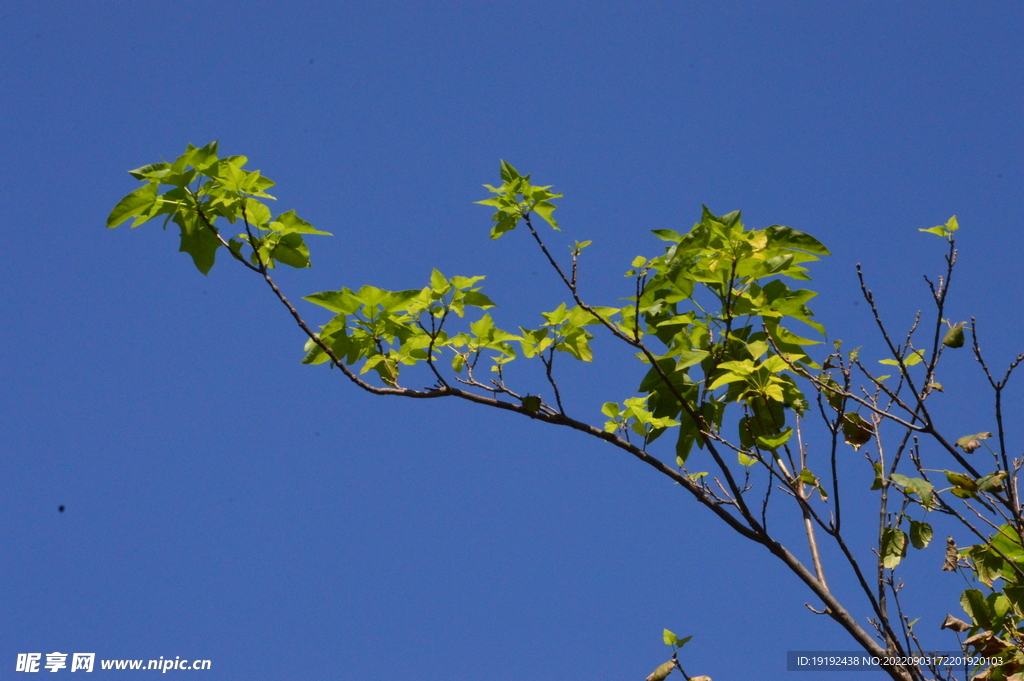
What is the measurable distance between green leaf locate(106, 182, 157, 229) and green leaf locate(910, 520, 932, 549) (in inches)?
113

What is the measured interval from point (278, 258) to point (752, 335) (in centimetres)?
179

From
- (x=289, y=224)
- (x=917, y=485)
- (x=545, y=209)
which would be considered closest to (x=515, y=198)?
(x=545, y=209)

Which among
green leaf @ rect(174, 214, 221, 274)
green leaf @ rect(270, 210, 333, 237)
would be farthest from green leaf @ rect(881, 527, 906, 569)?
green leaf @ rect(174, 214, 221, 274)

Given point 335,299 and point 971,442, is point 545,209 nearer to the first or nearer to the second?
point 335,299

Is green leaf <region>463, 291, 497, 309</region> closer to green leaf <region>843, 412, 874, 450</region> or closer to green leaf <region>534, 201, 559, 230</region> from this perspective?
green leaf <region>534, 201, 559, 230</region>

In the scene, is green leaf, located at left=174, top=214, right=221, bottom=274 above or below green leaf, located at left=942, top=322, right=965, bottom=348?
above

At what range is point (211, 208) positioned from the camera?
2857 millimetres

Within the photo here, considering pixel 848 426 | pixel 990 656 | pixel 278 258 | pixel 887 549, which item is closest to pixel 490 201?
pixel 278 258

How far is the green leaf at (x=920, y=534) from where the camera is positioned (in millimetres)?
2562

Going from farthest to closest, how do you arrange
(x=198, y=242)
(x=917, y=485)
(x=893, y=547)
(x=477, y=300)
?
1. (x=477, y=300)
2. (x=198, y=242)
3. (x=893, y=547)
4. (x=917, y=485)

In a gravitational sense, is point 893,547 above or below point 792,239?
below

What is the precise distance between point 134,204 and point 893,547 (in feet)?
9.40

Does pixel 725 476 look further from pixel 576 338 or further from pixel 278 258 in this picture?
pixel 278 258

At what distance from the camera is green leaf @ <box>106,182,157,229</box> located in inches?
109
